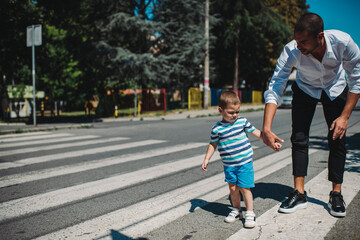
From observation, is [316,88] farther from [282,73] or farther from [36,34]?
[36,34]

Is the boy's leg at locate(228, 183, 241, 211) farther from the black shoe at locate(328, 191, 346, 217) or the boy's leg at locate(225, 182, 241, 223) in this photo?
the black shoe at locate(328, 191, 346, 217)

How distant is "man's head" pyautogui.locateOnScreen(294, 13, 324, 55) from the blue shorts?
45.0 inches

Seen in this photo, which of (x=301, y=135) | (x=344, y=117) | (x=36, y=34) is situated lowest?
(x=301, y=135)

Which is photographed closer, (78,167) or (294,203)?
(294,203)

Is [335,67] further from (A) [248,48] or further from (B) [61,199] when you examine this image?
(A) [248,48]

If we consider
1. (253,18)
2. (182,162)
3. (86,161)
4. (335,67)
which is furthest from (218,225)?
(253,18)

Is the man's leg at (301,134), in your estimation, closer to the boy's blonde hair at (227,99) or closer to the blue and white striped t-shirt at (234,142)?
the blue and white striped t-shirt at (234,142)

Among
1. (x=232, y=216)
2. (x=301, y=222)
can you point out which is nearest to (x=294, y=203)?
(x=301, y=222)

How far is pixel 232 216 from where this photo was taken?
9.88 feet

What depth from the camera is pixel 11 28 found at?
49.1ft

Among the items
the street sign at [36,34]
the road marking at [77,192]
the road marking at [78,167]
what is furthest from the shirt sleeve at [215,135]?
the street sign at [36,34]

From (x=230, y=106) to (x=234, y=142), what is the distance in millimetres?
334

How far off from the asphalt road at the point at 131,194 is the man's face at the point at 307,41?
1.52 meters

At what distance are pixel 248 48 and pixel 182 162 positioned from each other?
111 feet
